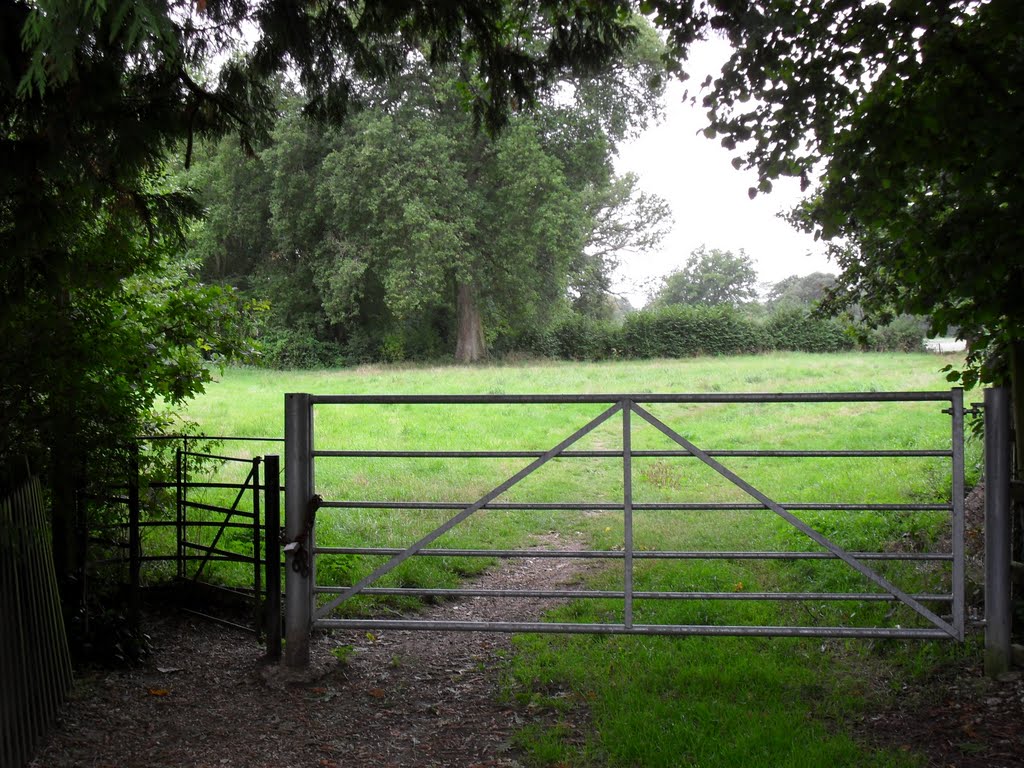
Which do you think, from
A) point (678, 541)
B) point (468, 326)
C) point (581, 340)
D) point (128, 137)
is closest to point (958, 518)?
point (678, 541)

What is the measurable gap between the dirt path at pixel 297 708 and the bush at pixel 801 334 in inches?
1490

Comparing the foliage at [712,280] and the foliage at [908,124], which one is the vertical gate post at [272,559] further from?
the foliage at [712,280]

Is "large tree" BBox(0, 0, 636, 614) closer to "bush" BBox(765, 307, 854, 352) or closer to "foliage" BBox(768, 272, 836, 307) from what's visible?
"bush" BBox(765, 307, 854, 352)

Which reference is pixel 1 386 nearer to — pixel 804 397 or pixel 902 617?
pixel 804 397

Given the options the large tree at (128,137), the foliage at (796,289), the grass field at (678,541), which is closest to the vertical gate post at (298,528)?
the large tree at (128,137)

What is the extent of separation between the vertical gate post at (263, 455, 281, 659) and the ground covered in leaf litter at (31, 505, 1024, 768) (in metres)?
0.18

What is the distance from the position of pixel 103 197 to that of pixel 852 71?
4.81m

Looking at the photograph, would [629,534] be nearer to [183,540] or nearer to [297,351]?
[183,540]

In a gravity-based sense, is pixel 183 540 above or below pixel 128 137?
below

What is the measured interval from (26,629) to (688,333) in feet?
133

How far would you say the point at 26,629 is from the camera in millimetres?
4270

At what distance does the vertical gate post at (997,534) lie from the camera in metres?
4.77

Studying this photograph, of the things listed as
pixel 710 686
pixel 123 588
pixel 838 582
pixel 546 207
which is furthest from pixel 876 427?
pixel 546 207

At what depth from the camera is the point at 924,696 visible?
4695 mm
